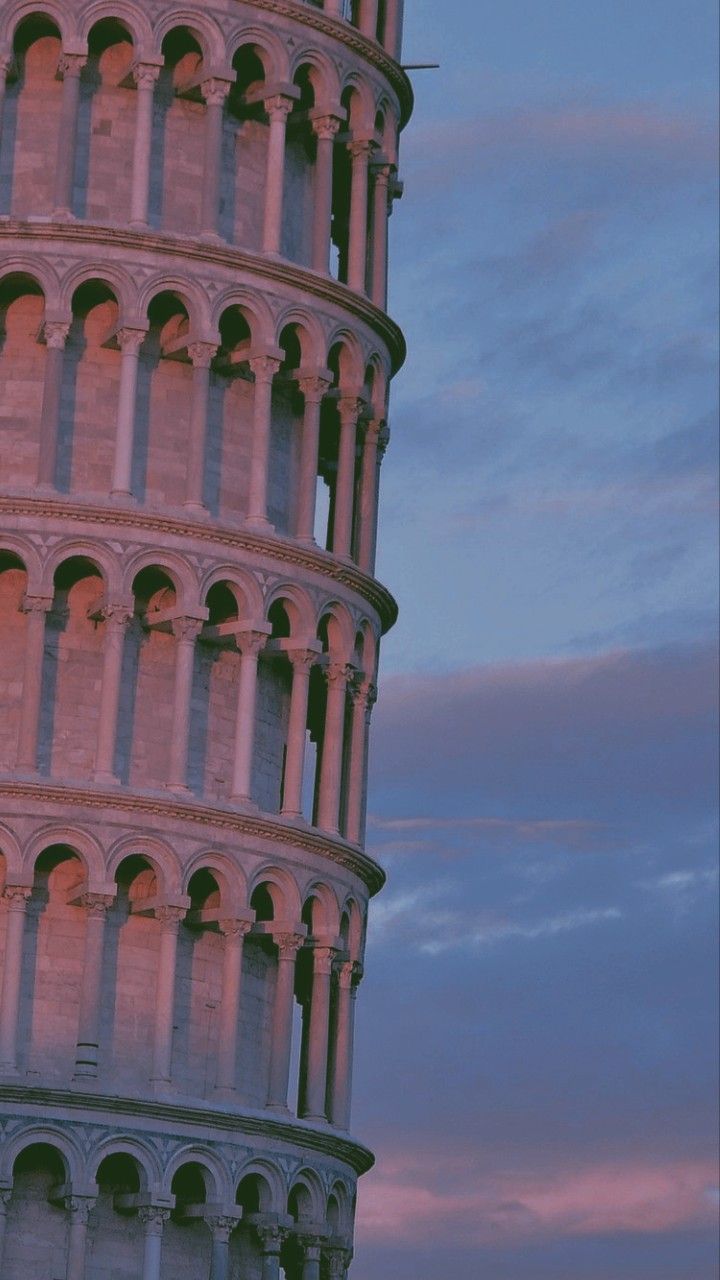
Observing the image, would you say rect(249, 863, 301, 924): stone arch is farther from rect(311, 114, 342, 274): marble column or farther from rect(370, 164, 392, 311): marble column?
rect(370, 164, 392, 311): marble column

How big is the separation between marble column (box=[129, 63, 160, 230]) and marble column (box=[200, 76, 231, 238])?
0.84 m

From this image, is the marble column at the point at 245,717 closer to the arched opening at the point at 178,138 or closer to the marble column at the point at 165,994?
the marble column at the point at 165,994

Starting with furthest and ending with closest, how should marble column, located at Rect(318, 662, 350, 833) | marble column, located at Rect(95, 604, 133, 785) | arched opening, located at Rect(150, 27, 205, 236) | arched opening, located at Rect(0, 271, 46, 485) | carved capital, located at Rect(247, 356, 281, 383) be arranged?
arched opening, located at Rect(150, 27, 205, 236), carved capital, located at Rect(247, 356, 281, 383), marble column, located at Rect(318, 662, 350, 833), arched opening, located at Rect(0, 271, 46, 485), marble column, located at Rect(95, 604, 133, 785)

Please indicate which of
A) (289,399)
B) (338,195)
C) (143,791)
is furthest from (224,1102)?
(338,195)

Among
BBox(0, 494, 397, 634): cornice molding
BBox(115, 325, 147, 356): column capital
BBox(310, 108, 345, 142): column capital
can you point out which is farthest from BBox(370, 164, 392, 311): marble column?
BBox(115, 325, 147, 356): column capital

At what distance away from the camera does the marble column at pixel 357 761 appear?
54.5 meters

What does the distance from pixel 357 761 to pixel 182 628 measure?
14.1ft

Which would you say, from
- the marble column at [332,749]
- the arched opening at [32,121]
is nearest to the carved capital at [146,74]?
the arched opening at [32,121]

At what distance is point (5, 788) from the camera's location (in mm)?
50469

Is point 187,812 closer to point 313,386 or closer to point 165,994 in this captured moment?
point 165,994

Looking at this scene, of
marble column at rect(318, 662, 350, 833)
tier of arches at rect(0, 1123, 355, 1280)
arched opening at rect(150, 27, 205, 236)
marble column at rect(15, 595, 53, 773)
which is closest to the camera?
tier of arches at rect(0, 1123, 355, 1280)

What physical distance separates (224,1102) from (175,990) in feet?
5.64

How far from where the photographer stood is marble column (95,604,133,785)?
5103cm

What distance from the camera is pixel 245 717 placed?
52406mm
